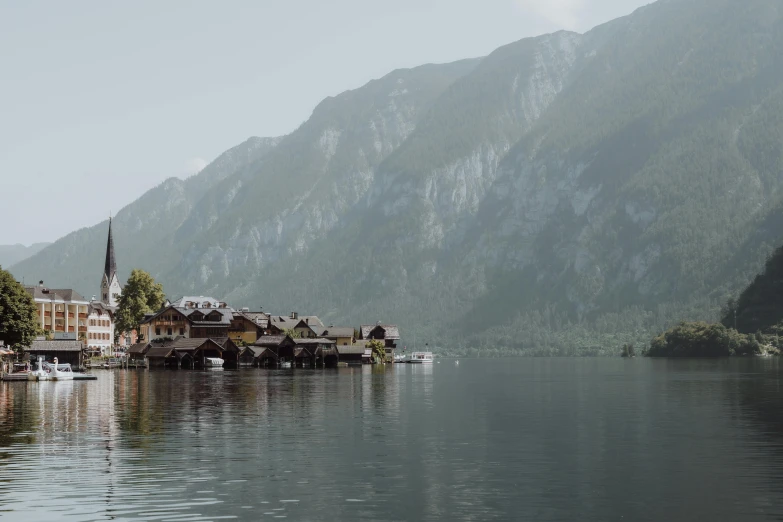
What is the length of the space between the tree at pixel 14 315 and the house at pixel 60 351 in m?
47.5

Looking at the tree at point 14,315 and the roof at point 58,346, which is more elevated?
the tree at point 14,315

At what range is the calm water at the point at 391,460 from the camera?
38.9m

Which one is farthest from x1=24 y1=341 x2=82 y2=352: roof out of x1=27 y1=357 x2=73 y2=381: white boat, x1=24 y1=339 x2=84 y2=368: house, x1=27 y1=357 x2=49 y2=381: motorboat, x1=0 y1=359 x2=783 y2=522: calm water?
x1=0 y1=359 x2=783 y2=522: calm water

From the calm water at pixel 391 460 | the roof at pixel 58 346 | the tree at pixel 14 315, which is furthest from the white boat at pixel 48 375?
the calm water at pixel 391 460

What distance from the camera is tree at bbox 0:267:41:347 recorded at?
136m

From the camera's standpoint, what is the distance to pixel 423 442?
196 ft

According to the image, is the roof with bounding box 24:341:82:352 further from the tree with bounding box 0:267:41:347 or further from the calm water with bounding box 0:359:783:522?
the calm water with bounding box 0:359:783:522

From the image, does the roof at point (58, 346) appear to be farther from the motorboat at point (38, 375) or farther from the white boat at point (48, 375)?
the motorboat at point (38, 375)

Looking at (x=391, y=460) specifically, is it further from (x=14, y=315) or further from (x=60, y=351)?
(x=60, y=351)

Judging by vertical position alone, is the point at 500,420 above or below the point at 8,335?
below

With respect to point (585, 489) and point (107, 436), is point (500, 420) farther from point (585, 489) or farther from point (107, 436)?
point (585, 489)

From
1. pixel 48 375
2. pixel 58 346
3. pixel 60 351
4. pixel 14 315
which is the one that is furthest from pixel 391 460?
pixel 60 351

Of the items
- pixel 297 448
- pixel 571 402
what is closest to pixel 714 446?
pixel 297 448

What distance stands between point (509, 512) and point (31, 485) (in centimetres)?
2017
